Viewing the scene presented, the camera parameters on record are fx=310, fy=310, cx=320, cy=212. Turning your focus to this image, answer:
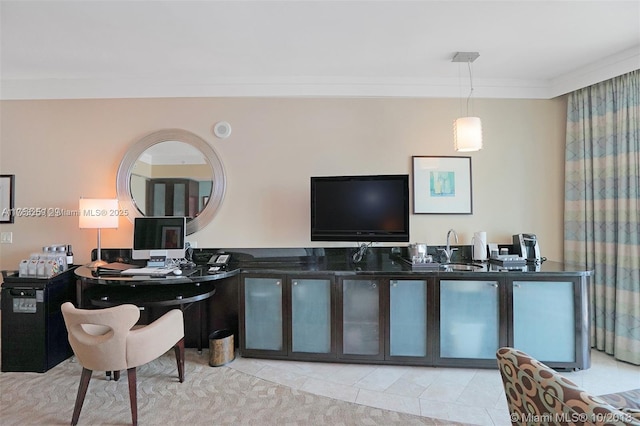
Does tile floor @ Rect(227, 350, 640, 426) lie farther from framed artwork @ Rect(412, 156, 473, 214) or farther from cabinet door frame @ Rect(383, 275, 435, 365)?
framed artwork @ Rect(412, 156, 473, 214)

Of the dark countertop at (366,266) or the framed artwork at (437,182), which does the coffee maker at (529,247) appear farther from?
the framed artwork at (437,182)

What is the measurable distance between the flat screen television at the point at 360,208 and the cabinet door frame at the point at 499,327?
1.78 feet

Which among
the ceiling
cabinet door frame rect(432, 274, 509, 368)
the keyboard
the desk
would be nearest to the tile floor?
cabinet door frame rect(432, 274, 509, 368)

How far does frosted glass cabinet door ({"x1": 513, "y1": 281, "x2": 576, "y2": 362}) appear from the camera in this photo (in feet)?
8.31

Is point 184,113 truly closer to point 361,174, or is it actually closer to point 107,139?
point 107,139

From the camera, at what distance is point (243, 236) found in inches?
125

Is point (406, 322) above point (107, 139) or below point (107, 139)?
below

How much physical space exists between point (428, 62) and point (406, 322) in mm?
2341

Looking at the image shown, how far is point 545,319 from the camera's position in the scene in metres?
2.55

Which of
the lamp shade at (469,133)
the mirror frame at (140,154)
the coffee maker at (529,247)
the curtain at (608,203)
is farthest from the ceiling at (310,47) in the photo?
the coffee maker at (529,247)

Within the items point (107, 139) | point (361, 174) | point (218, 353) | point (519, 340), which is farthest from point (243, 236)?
point (519, 340)

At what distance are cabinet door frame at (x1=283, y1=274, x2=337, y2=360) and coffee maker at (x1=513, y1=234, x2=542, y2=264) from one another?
Result: 185 centimetres

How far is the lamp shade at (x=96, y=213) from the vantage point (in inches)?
113

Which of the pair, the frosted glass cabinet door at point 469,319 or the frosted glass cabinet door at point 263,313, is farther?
the frosted glass cabinet door at point 263,313
